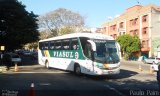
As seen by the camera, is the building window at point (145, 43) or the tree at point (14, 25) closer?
the tree at point (14, 25)

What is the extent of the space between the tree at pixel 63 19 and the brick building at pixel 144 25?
10568 mm

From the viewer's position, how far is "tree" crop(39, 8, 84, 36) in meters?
83.1

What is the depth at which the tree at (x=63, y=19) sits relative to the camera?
273ft

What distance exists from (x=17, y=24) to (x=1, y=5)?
11.0ft

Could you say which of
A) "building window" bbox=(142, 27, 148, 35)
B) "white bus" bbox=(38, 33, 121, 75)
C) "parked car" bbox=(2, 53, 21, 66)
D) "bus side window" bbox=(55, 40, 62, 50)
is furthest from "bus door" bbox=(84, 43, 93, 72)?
"building window" bbox=(142, 27, 148, 35)

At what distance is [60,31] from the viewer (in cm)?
8319

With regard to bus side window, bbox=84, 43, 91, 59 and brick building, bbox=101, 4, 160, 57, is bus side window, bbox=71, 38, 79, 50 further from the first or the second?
brick building, bbox=101, 4, 160, 57

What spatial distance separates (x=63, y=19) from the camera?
3319 inches

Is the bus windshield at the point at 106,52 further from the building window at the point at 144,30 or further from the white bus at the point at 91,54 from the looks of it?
the building window at the point at 144,30

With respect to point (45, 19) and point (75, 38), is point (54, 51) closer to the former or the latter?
point (75, 38)

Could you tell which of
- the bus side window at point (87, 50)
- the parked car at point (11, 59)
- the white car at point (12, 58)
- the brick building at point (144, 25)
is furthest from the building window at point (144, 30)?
the bus side window at point (87, 50)

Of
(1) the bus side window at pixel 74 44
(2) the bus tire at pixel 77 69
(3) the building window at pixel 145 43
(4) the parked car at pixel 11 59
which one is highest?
(3) the building window at pixel 145 43

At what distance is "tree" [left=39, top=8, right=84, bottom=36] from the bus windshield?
190ft

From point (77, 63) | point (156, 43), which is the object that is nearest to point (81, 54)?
point (77, 63)
